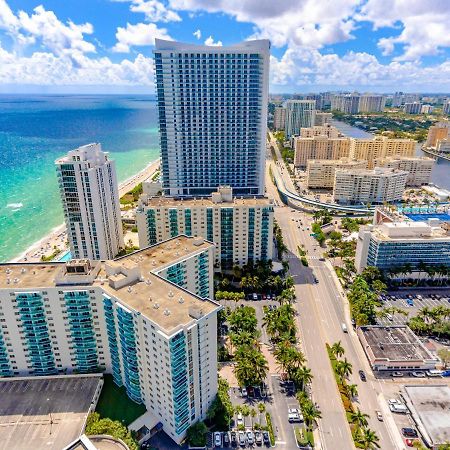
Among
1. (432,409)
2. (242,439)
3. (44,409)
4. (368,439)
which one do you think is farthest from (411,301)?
(44,409)

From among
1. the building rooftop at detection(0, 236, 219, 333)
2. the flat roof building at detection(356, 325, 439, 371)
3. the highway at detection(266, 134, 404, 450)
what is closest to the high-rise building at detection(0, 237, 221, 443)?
the building rooftop at detection(0, 236, 219, 333)

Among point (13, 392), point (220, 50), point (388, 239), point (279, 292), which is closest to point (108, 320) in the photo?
point (13, 392)

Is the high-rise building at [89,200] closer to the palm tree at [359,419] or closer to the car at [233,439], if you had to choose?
the car at [233,439]

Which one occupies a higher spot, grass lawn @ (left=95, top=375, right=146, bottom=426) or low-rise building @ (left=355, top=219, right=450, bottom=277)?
low-rise building @ (left=355, top=219, right=450, bottom=277)

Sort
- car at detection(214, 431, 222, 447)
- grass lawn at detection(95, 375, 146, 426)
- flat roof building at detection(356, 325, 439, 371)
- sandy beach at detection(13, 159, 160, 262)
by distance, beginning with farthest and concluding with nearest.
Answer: sandy beach at detection(13, 159, 160, 262), flat roof building at detection(356, 325, 439, 371), grass lawn at detection(95, 375, 146, 426), car at detection(214, 431, 222, 447)

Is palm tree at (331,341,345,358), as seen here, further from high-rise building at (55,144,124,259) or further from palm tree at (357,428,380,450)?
high-rise building at (55,144,124,259)

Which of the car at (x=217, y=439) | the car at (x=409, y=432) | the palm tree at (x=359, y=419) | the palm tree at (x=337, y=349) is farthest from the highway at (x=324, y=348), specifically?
the car at (x=217, y=439)

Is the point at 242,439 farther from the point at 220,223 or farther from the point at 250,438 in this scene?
the point at 220,223
